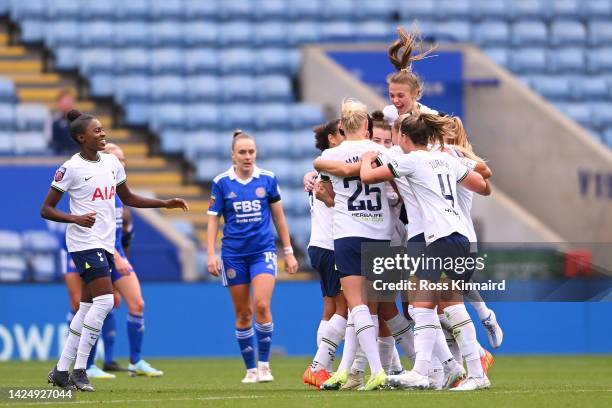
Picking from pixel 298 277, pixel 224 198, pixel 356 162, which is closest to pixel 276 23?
pixel 298 277

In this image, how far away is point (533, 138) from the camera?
21156mm

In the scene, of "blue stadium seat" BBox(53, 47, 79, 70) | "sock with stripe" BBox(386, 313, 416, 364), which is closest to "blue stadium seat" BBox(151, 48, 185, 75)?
"blue stadium seat" BBox(53, 47, 79, 70)

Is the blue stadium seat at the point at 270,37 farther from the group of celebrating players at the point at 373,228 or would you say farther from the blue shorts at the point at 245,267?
the group of celebrating players at the point at 373,228

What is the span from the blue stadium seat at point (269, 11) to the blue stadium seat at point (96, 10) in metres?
2.45

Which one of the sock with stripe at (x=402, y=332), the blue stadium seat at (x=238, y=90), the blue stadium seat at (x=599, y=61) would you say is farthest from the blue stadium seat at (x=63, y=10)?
the sock with stripe at (x=402, y=332)

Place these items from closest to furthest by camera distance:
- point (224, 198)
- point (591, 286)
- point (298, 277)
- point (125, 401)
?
point (125, 401)
point (224, 198)
point (591, 286)
point (298, 277)

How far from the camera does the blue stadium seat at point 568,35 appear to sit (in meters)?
23.8

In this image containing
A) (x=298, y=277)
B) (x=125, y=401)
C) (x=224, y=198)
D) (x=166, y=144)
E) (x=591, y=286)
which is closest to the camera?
(x=125, y=401)

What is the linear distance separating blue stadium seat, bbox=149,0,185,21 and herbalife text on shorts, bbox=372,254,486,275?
44.3 ft

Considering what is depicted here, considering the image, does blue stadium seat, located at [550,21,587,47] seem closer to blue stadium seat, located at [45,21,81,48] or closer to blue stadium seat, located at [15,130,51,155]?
blue stadium seat, located at [45,21,81,48]

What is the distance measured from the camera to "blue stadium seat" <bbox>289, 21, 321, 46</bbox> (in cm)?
2248

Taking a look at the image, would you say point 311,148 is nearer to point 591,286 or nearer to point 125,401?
point 591,286

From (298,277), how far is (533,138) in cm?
541

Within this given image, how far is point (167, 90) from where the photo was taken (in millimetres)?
21188
